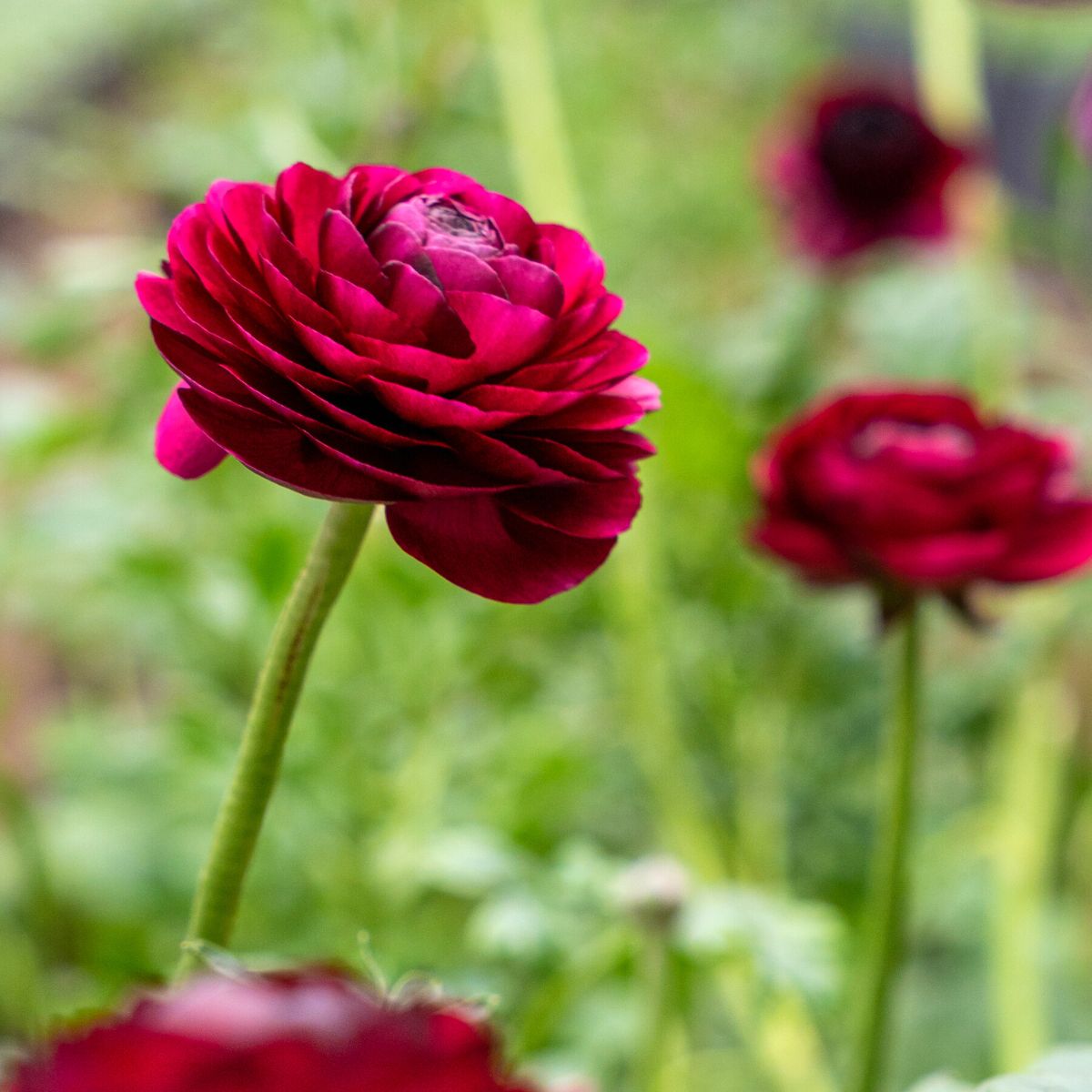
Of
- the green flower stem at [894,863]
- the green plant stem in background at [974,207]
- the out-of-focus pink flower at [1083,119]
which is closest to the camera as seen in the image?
the green flower stem at [894,863]

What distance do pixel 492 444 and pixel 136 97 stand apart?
2.29m

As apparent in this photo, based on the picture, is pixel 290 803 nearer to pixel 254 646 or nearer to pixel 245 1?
pixel 254 646

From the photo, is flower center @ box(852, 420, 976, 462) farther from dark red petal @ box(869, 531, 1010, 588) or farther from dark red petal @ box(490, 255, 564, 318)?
dark red petal @ box(490, 255, 564, 318)

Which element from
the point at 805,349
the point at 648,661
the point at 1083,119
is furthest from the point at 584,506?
the point at 805,349

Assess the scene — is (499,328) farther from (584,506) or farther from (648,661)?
(648,661)

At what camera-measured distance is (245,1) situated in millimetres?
1964

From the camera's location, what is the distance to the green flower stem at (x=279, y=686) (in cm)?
19

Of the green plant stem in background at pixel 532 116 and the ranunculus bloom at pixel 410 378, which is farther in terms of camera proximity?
the green plant stem in background at pixel 532 116

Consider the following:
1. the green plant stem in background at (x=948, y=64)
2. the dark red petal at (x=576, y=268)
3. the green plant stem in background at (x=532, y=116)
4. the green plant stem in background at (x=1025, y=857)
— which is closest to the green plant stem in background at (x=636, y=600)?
the green plant stem in background at (x=532, y=116)

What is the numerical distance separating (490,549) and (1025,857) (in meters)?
0.48

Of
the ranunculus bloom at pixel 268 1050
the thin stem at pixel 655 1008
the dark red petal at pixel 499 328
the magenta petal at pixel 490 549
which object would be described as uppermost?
the dark red petal at pixel 499 328

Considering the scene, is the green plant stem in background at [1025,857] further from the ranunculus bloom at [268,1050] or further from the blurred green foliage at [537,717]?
the ranunculus bloom at [268,1050]

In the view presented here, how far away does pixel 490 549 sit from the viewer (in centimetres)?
19

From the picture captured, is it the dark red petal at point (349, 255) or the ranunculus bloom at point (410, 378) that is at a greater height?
the dark red petal at point (349, 255)
